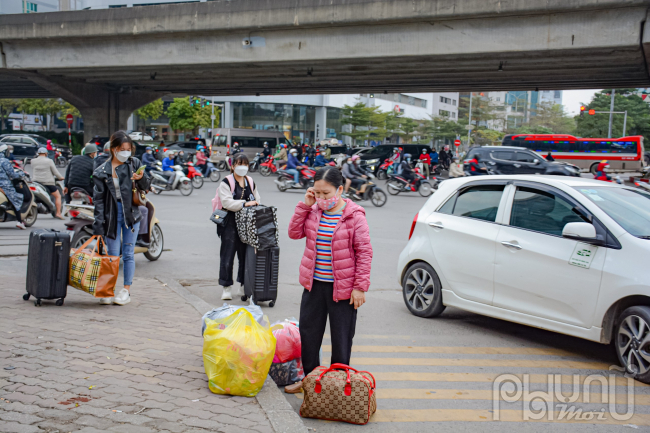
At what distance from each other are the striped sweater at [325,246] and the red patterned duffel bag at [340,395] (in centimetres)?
65

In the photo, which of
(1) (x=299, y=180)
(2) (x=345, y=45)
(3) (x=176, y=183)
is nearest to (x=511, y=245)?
(3) (x=176, y=183)

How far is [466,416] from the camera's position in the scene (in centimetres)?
423

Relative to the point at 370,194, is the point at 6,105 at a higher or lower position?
higher

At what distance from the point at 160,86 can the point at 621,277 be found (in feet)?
123

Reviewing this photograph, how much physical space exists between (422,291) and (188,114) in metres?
67.0

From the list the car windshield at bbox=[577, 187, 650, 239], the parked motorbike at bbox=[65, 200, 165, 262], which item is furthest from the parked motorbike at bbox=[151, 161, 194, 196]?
the car windshield at bbox=[577, 187, 650, 239]

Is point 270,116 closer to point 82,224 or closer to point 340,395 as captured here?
point 82,224

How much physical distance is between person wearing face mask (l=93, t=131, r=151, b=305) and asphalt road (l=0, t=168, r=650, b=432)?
951 millimetres

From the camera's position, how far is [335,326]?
4.30 meters

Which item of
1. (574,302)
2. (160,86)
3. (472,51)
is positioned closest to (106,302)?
(574,302)

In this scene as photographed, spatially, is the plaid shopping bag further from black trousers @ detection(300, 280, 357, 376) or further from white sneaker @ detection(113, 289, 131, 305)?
black trousers @ detection(300, 280, 357, 376)

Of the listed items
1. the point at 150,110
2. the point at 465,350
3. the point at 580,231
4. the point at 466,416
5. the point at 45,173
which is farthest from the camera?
the point at 150,110

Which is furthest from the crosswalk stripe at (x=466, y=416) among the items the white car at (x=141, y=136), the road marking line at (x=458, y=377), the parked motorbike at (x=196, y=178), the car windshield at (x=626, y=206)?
the white car at (x=141, y=136)

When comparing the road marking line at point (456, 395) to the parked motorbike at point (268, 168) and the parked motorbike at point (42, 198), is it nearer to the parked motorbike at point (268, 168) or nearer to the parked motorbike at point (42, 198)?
the parked motorbike at point (42, 198)
